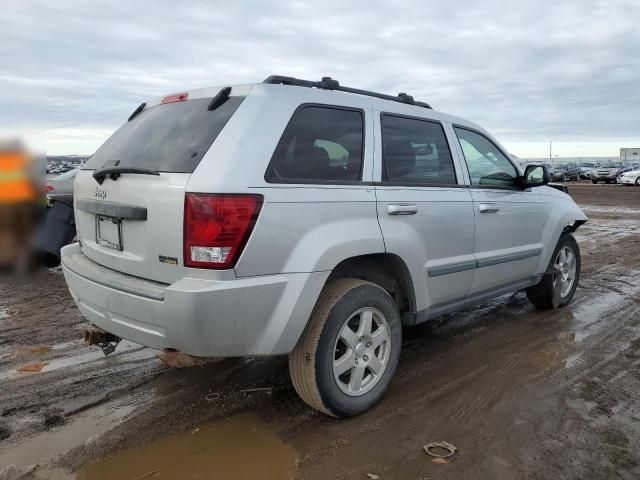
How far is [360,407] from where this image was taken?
10.3 feet

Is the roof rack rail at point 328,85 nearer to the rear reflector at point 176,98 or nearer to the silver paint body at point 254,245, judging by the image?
the silver paint body at point 254,245

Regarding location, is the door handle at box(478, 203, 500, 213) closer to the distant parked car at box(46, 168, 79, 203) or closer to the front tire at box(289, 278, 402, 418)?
the front tire at box(289, 278, 402, 418)

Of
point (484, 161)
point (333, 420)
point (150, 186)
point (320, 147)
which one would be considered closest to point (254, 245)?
point (150, 186)

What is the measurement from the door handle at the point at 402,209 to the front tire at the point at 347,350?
49 centimetres

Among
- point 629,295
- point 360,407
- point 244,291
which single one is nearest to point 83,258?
point 244,291

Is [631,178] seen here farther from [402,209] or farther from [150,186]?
[150,186]

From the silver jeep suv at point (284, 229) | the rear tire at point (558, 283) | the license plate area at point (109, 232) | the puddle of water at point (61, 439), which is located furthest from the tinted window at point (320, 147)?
the rear tire at point (558, 283)

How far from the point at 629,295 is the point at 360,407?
4342 mm

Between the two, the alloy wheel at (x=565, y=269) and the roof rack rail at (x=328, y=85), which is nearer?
the roof rack rail at (x=328, y=85)

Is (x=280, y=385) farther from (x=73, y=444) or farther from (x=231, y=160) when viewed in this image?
(x=231, y=160)

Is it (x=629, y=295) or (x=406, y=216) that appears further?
(x=629, y=295)

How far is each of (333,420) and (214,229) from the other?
1411 millimetres

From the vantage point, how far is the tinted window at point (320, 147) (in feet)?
9.37

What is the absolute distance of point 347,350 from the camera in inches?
124
